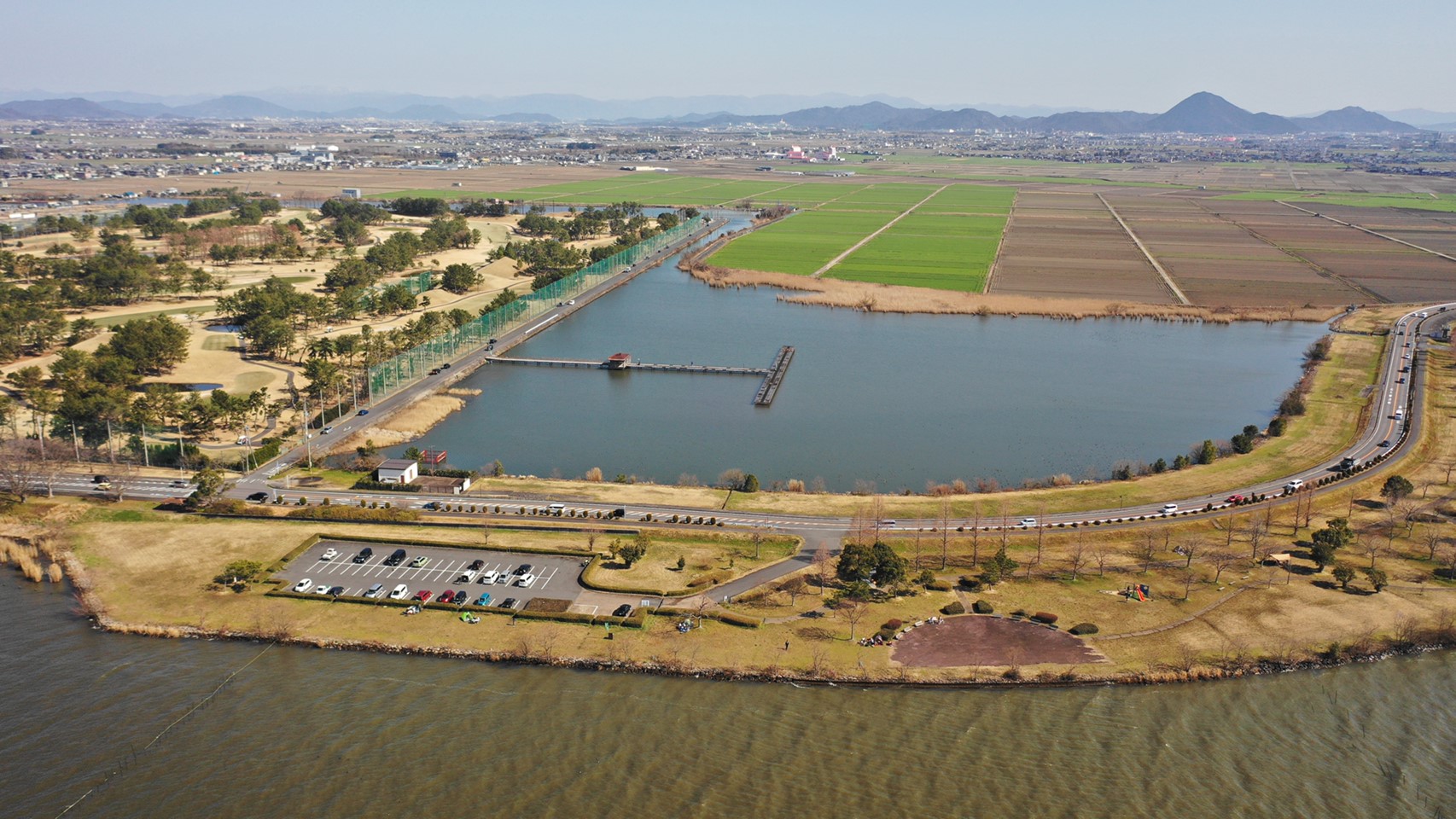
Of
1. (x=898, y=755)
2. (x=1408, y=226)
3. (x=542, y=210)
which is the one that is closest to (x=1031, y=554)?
(x=898, y=755)

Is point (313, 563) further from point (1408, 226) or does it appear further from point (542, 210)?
point (1408, 226)

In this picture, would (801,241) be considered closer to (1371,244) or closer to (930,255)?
(930,255)

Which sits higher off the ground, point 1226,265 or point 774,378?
point 1226,265

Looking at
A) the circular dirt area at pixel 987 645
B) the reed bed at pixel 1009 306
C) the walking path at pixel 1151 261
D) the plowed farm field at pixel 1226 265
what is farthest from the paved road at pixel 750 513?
the plowed farm field at pixel 1226 265

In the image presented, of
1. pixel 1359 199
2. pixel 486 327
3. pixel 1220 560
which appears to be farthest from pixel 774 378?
pixel 1359 199

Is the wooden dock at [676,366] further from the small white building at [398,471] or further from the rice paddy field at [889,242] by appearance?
the rice paddy field at [889,242]

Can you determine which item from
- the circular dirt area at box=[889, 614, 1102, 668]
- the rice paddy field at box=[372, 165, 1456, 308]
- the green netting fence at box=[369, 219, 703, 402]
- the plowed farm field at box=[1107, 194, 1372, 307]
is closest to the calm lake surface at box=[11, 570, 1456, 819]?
the circular dirt area at box=[889, 614, 1102, 668]

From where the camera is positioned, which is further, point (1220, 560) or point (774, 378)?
point (774, 378)
